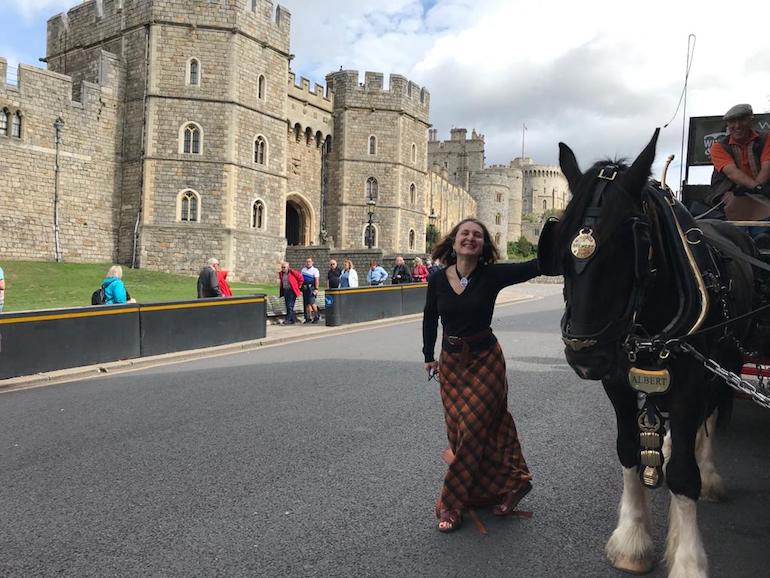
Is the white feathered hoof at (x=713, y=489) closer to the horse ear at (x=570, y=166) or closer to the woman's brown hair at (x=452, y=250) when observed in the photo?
the woman's brown hair at (x=452, y=250)

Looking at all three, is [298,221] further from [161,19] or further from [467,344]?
[467,344]

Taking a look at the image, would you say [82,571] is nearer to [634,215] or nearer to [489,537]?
[489,537]

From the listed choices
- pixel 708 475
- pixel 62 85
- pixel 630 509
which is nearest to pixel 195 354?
pixel 708 475

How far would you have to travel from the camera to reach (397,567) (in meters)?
3.15

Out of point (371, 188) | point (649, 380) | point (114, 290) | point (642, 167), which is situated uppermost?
point (371, 188)

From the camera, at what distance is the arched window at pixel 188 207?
2945cm

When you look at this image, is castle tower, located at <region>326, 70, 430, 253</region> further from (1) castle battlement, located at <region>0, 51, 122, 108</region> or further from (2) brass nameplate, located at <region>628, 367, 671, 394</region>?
(2) brass nameplate, located at <region>628, 367, 671, 394</region>

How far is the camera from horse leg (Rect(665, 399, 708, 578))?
2.83 metres

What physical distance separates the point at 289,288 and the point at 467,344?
42.9 ft

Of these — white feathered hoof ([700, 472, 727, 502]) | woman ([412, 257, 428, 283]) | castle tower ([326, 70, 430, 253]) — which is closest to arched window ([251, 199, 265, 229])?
castle tower ([326, 70, 430, 253])

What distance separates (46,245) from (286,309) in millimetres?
16502

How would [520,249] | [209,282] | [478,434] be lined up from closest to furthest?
[478,434], [209,282], [520,249]

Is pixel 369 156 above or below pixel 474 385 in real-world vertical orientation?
above

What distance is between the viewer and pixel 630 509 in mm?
3260
